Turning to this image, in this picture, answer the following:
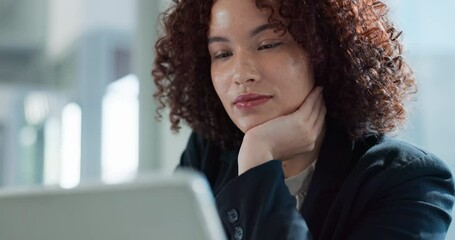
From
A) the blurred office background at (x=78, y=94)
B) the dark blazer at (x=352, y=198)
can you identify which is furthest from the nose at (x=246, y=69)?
the blurred office background at (x=78, y=94)

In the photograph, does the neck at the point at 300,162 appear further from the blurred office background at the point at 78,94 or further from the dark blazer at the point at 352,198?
the blurred office background at the point at 78,94

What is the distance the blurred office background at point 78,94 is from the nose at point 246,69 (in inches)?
44.1

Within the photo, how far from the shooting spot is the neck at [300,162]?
111 cm

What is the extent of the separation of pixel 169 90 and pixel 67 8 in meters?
2.94

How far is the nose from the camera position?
1019 mm

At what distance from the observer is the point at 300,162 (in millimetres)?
1107

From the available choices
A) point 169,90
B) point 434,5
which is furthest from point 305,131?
point 434,5

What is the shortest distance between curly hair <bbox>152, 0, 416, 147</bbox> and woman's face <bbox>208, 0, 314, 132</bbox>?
2cm

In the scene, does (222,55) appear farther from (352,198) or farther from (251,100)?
(352,198)

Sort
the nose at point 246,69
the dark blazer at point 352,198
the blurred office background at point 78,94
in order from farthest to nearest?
the blurred office background at point 78,94 < the nose at point 246,69 < the dark blazer at point 352,198

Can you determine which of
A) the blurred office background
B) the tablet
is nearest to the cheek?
the tablet

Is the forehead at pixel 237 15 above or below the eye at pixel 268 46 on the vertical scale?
above

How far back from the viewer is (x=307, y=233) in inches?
34.2

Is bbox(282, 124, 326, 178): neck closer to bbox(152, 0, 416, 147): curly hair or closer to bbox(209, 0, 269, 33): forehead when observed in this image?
bbox(152, 0, 416, 147): curly hair
